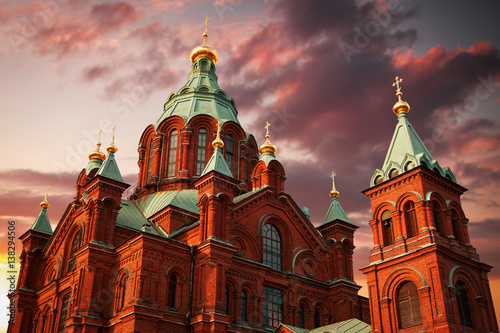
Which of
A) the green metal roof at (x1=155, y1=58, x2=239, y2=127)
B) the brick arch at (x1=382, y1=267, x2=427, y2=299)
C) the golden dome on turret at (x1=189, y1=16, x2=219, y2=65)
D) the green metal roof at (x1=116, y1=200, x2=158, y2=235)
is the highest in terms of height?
the golden dome on turret at (x1=189, y1=16, x2=219, y2=65)

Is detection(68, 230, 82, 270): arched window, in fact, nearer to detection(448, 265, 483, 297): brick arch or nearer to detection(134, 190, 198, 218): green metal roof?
detection(134, 190, 198, 218): green metal roof

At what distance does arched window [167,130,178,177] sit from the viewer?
35956mm

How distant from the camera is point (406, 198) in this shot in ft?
77.4

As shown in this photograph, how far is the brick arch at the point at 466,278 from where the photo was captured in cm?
2200

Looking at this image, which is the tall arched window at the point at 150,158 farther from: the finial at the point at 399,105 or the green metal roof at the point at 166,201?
the finial at the point at 399,105

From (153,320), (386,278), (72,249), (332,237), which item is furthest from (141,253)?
(332,237)

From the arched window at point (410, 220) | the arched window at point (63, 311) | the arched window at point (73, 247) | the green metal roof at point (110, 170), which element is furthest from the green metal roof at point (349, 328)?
the arched window at point (73, 247)

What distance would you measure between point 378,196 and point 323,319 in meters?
9.52

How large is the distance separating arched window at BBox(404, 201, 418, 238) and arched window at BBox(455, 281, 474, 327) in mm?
2717

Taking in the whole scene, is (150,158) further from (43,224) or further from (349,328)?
(349,328)

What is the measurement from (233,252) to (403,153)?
946 cm

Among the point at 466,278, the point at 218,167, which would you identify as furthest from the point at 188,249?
the point at 466,278

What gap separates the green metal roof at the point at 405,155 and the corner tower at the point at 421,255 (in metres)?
0.05

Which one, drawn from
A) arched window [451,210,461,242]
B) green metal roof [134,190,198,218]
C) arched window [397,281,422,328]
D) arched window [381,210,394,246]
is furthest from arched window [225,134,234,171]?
arched window [397,281,422,328]
